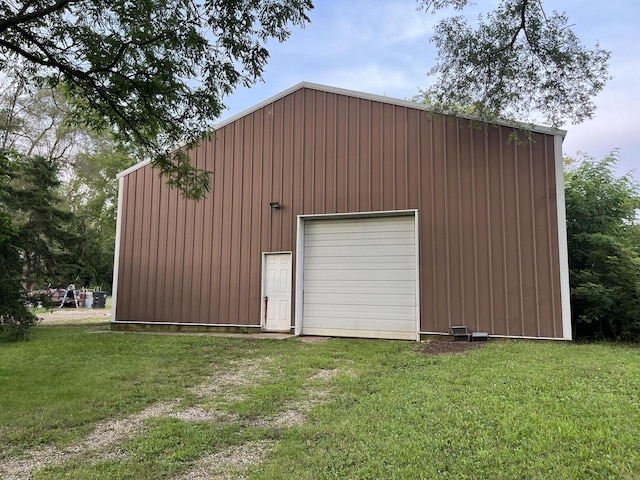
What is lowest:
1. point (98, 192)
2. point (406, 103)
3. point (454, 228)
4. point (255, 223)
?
point (454, 228)

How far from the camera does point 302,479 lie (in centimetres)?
222

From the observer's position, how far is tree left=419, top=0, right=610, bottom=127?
723 centimetres

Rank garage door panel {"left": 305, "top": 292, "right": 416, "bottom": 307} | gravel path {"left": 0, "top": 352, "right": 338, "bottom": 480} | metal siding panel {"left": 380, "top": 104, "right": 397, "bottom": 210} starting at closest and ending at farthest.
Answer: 1. gravel path {"left": 0, "top": 352, "right": 338, "bottom": 480}
2. garage door panel {"left": 305, "top": 292, "right": 416, "bottom": 307}
3. metal siding panel {"left": 380, "top": 104, "right": 397, "bottom": 210}

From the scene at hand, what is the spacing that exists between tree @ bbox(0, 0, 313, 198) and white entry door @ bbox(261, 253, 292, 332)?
401 cm

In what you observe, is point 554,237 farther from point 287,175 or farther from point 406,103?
point 287,175

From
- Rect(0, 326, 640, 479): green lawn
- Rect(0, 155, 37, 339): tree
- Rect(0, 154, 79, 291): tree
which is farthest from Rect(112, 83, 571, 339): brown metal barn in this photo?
Rect(0, 154, 79, 291): tree

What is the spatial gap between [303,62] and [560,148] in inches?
221

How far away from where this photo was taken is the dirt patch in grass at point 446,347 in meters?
6.19

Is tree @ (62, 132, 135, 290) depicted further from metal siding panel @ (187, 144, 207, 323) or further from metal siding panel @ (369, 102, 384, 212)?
metal siding panel @ (369, 102, 384, 212)

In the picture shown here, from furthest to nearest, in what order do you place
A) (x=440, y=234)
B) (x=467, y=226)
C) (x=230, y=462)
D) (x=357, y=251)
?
(x=357, y=251) < (x=440, y=234) < (x=467, y=226) < (x=230, y=462)

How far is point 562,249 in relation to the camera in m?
7.04

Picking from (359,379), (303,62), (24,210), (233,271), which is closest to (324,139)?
(303,62)

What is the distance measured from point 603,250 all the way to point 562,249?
3.77 ft

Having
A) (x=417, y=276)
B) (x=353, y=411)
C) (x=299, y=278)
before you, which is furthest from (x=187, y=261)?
(x=353, y=411)
